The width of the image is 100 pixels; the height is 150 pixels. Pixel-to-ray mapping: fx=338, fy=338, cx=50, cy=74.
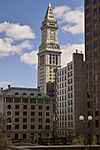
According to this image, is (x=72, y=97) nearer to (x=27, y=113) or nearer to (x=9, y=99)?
(x=27, y=113)

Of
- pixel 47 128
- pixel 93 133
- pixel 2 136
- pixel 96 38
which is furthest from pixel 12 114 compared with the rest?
pixel 2 136

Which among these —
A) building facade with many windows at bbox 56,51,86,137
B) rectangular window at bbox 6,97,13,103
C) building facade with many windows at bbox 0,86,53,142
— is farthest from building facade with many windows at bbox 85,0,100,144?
rectangular window at bbox 6,97,13,103

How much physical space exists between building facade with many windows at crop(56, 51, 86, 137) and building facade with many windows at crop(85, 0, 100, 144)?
1449 centimetres

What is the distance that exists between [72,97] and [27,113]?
67.3 ft

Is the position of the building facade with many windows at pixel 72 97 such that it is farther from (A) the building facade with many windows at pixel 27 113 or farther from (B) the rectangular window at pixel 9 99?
(B) the rectangular window at pixel 9 99

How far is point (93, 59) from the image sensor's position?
12025cm

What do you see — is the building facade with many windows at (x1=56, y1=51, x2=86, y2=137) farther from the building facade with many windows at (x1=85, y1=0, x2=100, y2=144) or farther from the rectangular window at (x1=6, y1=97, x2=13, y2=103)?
the rectangular window at (x1=6, y1=97, x2=13, y2=103)

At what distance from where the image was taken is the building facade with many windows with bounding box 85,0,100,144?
117 meters

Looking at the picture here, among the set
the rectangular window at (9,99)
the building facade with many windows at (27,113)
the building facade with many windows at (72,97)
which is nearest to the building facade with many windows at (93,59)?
the building facade with many windows at (72,97)

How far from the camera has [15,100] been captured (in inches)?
5443

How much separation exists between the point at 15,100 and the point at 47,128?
1835 cm

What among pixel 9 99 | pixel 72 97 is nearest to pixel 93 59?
pixel 72 97

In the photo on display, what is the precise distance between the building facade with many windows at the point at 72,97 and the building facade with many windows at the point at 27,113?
9222mm

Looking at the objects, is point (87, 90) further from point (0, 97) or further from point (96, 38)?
point (0, 97)
